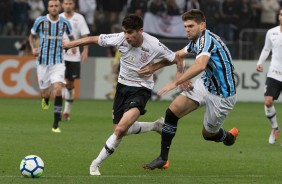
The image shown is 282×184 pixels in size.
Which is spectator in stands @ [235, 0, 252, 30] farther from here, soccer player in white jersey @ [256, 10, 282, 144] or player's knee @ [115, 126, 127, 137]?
player's knee @ [115, 126, 127, 137]

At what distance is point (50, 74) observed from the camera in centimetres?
1759

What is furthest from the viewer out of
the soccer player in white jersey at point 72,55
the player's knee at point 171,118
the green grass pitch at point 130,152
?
the soccer player in white jersey at point 72,55

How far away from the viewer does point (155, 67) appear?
11.6 m

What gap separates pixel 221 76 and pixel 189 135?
18.1 ft

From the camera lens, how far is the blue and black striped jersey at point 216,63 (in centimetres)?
1104

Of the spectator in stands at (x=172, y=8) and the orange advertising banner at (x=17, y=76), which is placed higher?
the spectator in stands at (x=172, y=8)

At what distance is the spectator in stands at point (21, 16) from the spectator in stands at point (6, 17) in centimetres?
14

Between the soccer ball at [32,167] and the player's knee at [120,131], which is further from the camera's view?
the player's knee at [120,131]

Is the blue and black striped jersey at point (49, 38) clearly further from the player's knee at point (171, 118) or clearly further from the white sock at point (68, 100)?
the player's knee at point (171, 118)

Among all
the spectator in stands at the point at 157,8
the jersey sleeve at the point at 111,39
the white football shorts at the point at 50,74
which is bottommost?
the spectator in stands at the point at 157,8

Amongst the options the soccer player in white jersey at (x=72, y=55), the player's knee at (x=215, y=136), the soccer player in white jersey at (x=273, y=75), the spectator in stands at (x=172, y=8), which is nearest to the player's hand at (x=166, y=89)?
the player's knee at (x=215, y=136)

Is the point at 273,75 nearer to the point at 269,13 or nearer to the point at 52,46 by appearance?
the point at 52,46

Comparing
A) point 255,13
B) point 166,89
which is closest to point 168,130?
point 166,89

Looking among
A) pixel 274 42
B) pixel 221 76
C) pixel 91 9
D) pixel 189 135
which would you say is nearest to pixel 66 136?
pixel 189 135
